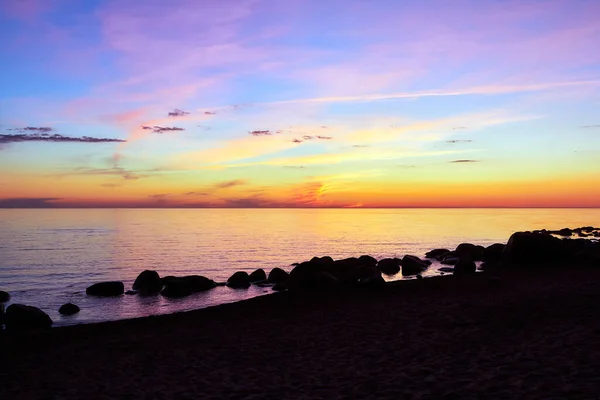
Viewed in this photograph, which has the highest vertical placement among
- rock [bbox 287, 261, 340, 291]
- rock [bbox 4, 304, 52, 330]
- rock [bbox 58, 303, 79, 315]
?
rock [bbox 287, 261, 340, 291]

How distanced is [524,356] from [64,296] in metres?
26.8

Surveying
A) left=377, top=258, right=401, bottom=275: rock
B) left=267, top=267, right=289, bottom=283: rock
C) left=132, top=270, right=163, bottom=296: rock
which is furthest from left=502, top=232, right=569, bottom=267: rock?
left=132, top=270, right=163, bottom=296: rock

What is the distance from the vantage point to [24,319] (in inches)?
739

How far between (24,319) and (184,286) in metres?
10.6

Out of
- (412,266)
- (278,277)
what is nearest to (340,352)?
(278,277)

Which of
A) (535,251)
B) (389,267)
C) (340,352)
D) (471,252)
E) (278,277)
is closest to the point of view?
(340,352)

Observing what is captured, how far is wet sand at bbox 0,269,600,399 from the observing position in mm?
8852

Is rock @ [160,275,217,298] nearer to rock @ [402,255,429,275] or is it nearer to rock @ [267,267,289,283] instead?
rock @ [267,267,289,283]

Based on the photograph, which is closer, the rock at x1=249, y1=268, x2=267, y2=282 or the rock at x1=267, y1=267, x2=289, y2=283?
the rock at x1=267, y1=267, x2=289, y2=283

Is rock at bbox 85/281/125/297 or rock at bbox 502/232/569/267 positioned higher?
rock at bbox 502/232/569/267

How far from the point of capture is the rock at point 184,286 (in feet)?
91.2

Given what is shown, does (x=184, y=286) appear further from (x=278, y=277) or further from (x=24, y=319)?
(x=24, y=319)

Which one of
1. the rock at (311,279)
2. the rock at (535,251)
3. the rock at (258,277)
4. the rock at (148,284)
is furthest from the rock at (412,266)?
the rock at (148,284)

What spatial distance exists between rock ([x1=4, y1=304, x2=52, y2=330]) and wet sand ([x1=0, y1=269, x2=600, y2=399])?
2.98 meters
